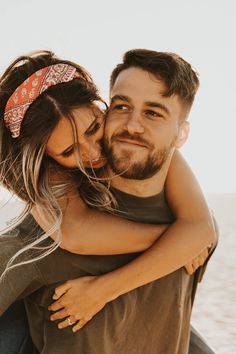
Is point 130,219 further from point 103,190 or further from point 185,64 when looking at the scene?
point 185,64

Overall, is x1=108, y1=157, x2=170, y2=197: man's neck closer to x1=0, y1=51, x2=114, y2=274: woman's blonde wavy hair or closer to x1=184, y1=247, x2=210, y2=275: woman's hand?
x1=0, y1=51, x2=114, y2=274: woman's blonde wavy hair

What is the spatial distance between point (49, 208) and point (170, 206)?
24.2 inches

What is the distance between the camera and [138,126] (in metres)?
Answer: 2.45

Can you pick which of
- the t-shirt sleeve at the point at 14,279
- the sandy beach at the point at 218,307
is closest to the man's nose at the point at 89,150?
the t-shirt sleeve at the point at 14,279

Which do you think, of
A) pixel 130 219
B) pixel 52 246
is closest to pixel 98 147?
pixel 130 219

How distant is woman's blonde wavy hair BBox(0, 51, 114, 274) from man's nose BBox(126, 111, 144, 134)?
0.21 meters

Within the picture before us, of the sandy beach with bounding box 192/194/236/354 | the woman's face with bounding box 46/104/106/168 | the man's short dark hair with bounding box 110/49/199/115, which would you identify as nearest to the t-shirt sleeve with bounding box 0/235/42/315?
the woman's face with bounding box 46/104/106/168

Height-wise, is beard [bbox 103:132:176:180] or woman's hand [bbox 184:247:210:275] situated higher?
beard [bbox 103:132:176:180]

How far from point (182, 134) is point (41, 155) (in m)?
0.78

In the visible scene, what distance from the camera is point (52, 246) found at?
2.21 metres

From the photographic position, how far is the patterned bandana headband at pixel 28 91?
2387mm

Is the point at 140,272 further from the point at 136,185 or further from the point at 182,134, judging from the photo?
the point at 182,134

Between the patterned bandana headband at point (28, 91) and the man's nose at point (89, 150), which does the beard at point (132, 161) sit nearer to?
the man's nose at point (89, 150)

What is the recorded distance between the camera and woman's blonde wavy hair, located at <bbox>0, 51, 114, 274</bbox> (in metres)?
2.36
